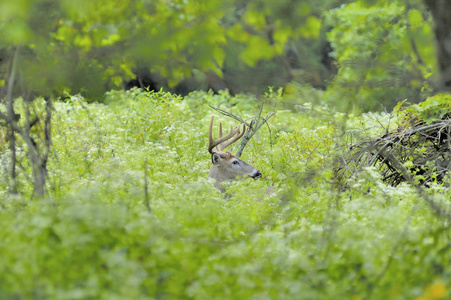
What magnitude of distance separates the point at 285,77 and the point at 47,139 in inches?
82.6

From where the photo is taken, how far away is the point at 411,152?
792 centimetres

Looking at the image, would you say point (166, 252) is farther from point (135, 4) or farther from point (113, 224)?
point (135, 4)

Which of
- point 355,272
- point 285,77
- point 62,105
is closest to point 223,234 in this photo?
point 285,77

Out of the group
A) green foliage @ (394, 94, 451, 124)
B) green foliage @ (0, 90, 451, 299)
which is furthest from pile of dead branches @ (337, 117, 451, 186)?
green foliage @ (0, 90, 451, 299)

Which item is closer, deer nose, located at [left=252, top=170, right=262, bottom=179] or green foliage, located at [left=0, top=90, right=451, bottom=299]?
green foliage, located at [left=0, top=90, right=451, bottom=299]

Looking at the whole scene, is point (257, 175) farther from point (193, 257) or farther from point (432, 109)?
point (193, 257)

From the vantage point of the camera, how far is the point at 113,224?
3389mm

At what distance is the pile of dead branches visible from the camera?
7395 millimetres

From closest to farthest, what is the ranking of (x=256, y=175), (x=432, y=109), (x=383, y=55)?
1. (x=383, y=55)
2. (x=432, y=109)
3. (x=256, y=175)

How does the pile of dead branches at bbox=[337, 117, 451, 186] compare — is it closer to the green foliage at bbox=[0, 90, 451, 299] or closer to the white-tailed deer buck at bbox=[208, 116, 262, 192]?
the white-tailed deer buck at bbox=[208, 116, 262, 192]

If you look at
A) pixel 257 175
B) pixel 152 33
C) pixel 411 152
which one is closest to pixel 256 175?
pixel 257 175

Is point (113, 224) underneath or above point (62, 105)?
underneath

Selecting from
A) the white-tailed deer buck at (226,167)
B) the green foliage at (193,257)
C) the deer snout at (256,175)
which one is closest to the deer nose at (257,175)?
the deer snout at (256,175)

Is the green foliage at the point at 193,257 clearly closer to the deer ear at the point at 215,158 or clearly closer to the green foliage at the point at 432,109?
the green foliage at the point at 432,109
